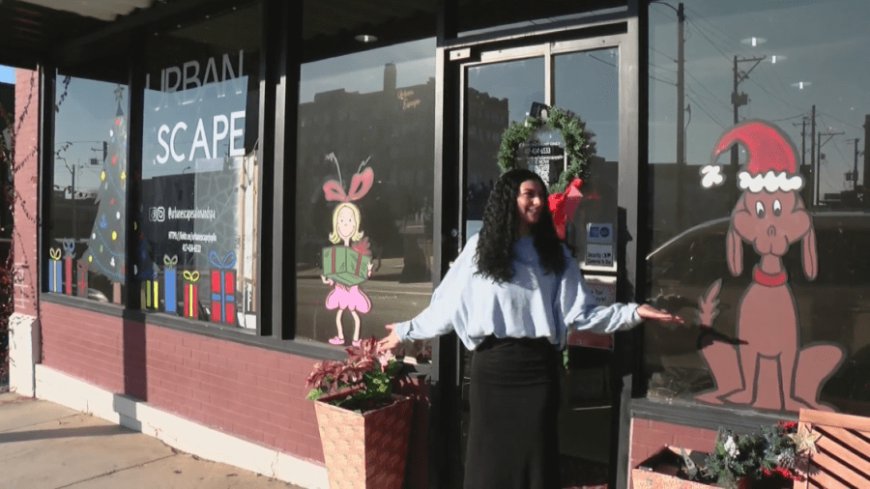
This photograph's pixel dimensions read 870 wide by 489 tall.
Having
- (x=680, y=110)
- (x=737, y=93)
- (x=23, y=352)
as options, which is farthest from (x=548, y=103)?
(x=23, y=352)

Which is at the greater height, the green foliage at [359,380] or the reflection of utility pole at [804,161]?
the reflection of utility pole at [804,161]

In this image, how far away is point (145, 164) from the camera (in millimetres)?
6148

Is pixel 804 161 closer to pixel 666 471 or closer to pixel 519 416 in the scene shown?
pixel 666 471

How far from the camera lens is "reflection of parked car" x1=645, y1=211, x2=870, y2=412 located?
2914 millimetres

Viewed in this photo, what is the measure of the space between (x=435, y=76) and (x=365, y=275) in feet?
4.13

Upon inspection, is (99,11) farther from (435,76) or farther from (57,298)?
(435,76)

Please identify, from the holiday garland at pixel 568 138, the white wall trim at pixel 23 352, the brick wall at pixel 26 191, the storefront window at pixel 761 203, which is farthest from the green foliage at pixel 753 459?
the brick wall at pixel 26 191

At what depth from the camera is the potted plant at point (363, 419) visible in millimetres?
3633

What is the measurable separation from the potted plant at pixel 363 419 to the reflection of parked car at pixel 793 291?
1.32 m

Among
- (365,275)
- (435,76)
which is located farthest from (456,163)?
(365,275)

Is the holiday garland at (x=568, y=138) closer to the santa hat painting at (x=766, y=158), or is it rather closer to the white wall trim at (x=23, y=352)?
the santa hat painting at (x=766, y=158)

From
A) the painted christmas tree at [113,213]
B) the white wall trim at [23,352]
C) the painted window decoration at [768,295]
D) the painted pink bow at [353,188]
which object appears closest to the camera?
the painted window decoration at [768,295]

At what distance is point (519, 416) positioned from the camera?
3.07m

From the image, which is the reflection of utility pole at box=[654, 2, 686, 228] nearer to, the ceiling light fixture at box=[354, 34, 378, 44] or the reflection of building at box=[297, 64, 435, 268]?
the reflection of building at box=[297, 64, 435, 268]
